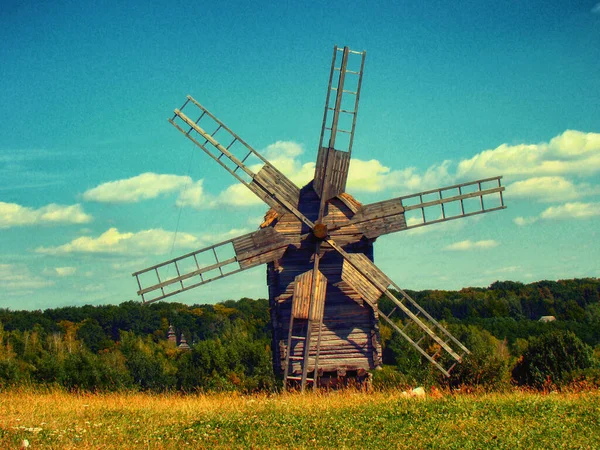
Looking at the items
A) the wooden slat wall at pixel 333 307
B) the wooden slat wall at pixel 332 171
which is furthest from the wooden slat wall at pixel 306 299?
the wooden slat wall at pixel 332 171

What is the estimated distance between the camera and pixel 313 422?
45.5ft

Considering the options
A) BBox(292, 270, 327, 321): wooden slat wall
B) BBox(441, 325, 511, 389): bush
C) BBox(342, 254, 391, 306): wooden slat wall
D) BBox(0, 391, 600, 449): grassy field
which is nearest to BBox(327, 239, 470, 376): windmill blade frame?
BBox(342, 254, 391, 306): wooden slat wall

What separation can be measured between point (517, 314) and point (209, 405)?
93.5 m

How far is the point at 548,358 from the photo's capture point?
21172 millimetres

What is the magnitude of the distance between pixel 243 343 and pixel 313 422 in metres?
41.8

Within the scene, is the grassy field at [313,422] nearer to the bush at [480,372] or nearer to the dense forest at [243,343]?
the bush at [480,372]

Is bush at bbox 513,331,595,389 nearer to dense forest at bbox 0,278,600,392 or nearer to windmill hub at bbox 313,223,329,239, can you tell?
dense forest at bbox 0,278,600,392

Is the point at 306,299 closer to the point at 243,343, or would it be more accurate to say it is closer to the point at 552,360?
the point at 552,360

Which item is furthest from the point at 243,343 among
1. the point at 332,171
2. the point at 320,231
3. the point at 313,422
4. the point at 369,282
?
the point at 313,422

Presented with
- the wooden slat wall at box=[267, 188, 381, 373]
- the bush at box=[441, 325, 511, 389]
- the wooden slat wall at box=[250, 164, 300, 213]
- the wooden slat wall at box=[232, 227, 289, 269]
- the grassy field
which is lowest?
the grassy field

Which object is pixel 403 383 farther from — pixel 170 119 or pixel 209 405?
pixel 170 119

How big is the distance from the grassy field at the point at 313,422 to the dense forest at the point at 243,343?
407cm

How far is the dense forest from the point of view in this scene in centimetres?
2091

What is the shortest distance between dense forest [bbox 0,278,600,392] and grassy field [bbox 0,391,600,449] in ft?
13.4
